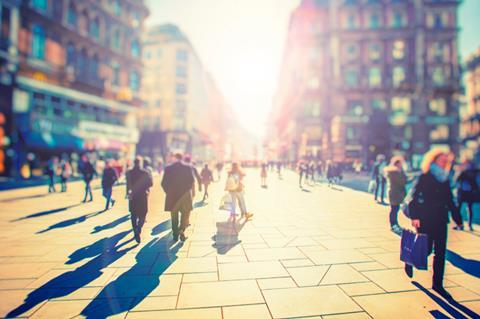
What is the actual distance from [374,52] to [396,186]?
3987 cm

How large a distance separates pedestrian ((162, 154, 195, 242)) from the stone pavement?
405 mm

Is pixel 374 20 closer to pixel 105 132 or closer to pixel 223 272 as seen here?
pixel 105 132

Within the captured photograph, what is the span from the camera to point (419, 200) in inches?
144

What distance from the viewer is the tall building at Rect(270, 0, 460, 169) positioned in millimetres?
38094

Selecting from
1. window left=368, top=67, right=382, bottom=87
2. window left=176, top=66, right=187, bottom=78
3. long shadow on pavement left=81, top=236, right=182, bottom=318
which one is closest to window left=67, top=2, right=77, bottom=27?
window left=176, top=66, right=187, bottom=78

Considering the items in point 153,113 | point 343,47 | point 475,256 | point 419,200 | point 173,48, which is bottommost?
point 475,256

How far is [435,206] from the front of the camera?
3.58m

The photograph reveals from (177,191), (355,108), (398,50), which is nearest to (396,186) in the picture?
(177,191)

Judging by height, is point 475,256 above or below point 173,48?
below

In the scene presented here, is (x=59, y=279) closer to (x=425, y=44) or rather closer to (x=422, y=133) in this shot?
(x=422, y=133)

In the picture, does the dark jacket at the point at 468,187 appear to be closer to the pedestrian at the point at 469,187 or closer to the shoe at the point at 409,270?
the pedestrian at the point at 469,187

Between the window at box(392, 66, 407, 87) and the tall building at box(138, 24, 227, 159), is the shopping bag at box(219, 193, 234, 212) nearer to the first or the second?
the tall building at box(138, 24, 227, 159)

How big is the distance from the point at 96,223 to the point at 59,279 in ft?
11.9

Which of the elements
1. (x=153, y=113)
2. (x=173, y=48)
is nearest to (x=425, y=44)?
(x=173, y=48)
